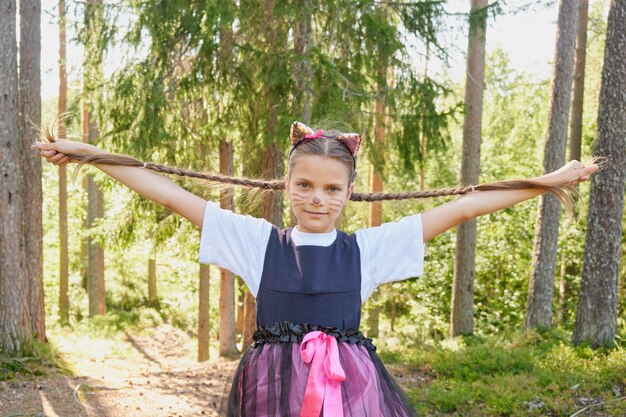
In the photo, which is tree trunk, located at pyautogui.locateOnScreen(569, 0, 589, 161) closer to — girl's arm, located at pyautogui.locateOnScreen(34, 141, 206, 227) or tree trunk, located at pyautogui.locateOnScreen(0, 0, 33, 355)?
tree trunk, located at pyautogui.locateOnScreen(0, 0, 33, 355)

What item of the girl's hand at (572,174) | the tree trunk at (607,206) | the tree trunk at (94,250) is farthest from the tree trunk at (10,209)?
the tree trunk at (94,250)

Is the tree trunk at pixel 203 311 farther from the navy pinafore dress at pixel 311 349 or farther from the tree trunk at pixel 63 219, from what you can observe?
the navy pinafore dress at pixel 311 349

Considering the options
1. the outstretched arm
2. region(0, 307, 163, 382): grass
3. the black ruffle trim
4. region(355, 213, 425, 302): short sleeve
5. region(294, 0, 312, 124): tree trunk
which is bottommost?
region(0, 307, 163, 382): grass

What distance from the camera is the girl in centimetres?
267

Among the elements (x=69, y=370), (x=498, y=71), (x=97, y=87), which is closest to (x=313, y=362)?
(x=69, y=370)

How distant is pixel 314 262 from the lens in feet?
9.19

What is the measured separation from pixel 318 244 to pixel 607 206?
5660 millimetres

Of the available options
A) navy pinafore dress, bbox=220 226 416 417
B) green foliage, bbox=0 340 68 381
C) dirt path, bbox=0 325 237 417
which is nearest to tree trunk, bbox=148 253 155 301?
dirt path, bbox=0 325 237 417

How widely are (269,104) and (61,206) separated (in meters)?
10.6

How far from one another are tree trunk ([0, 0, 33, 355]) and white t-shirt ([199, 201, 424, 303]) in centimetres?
536

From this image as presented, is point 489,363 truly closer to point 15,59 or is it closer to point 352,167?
point 352,167

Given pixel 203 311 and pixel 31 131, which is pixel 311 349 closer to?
pixel 31 131

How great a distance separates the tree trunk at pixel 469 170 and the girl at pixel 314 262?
8756 mm

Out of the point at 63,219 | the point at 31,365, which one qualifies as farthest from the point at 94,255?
the point at 31,365
